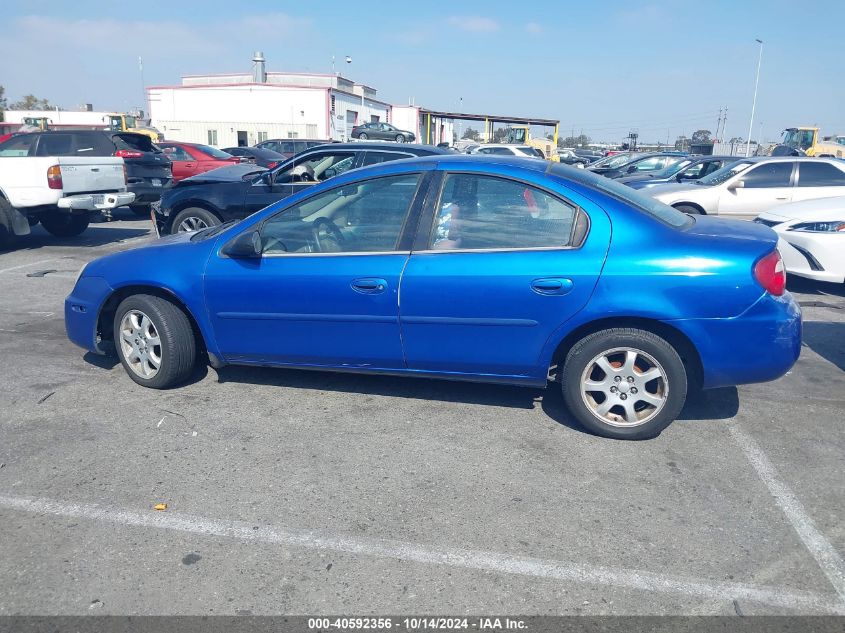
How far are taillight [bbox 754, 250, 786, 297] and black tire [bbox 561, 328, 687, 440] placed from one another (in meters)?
0.61

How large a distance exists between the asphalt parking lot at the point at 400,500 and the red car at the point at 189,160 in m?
12.7

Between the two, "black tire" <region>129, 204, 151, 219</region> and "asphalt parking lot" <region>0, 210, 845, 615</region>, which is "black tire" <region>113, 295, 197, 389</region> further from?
"black tire" <region>129, 204, 151, 219</region>

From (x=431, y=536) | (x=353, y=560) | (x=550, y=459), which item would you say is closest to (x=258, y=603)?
(x=353, y=560)

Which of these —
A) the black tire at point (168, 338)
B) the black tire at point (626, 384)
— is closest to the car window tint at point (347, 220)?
the black tire at point (168, 338)

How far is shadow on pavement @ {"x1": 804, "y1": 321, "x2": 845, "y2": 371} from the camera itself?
5.87 metres

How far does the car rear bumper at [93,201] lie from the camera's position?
399 inches

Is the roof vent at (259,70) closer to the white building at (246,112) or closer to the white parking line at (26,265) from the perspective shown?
the white building at (246,112)

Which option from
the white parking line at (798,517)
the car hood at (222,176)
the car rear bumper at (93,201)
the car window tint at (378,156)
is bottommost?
the white parking line at (798,517)

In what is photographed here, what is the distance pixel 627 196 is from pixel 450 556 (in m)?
2.49

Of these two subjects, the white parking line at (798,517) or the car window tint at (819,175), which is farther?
the car window tint at (819,175)

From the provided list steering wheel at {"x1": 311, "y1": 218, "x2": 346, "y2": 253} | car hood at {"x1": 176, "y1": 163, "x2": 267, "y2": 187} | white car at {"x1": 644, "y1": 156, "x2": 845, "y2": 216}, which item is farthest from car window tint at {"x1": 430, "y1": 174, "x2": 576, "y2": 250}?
white car at {"x1": 644, "y1": 156, "x2": 845, "y2": 216}

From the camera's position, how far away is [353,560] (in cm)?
301

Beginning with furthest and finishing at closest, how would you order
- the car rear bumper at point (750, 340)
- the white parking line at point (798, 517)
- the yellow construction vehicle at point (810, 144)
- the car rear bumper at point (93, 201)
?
the yellow construction vehicle at point (810, 144) → the car rear bumper at point (93, 201) → the car rear bumper at point (750, 340) → the white parking line at point (798, 517)

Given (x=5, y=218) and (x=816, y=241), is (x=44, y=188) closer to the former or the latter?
(x=5, y=218)
